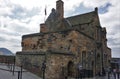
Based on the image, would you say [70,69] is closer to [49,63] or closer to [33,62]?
[49,63]

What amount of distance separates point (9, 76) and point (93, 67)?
59.0 ft

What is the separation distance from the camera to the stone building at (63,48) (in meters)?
21.1

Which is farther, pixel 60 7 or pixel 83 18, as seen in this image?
pixel 83 18

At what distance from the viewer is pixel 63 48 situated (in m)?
25.6

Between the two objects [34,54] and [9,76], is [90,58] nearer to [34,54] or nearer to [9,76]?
[34,54]

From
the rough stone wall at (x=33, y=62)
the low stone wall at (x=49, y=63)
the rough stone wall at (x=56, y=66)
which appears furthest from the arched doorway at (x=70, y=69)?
the rough stone wall at (x=33, y=62)

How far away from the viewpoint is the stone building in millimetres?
21109

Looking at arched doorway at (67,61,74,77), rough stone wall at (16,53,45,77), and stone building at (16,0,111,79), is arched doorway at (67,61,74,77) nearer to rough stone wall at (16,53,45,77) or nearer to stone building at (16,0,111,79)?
stone building at (16,0,111,79)

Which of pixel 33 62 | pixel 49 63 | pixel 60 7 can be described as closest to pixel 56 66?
pixel 49 63

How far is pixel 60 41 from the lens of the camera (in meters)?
26.0

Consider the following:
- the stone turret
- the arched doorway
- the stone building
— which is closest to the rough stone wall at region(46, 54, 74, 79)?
the stone building

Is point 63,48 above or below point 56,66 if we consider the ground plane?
above

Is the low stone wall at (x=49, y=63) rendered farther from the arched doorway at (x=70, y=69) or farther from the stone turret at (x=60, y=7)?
the stone turret at (x=60, y=7)

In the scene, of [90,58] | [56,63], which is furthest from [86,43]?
[56,63]
